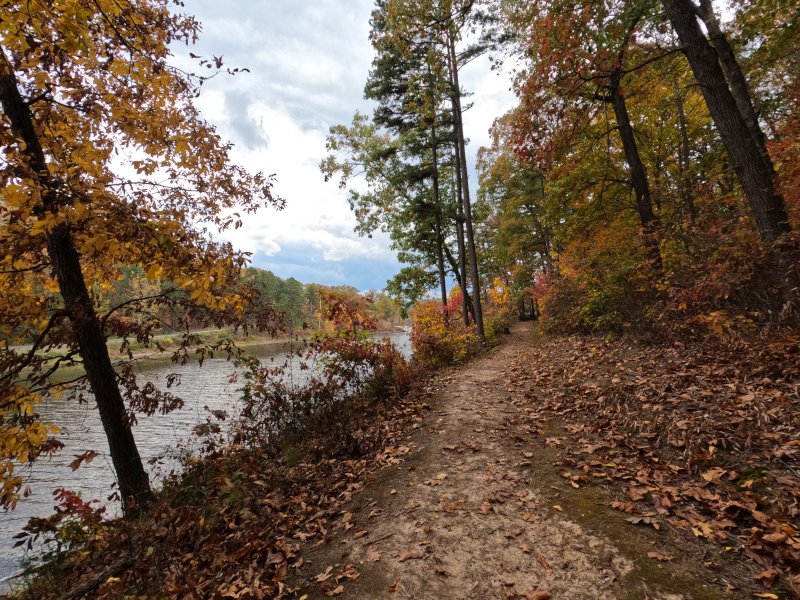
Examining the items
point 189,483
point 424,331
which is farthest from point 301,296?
point 189,483

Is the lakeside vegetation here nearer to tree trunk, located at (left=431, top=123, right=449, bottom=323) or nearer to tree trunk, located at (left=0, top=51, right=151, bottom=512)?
tree trunk, located at (left=0, top=51, right=151, bottom=512)

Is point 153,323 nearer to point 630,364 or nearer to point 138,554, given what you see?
point 138,554

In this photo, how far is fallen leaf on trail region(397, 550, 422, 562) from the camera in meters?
3.36

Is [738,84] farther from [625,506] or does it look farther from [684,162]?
[684,162]

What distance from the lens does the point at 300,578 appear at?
3.40 m

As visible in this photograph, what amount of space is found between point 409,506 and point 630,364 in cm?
523

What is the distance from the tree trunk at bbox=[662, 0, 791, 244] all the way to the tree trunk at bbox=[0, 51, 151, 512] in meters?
8.77

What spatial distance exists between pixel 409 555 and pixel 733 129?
7.56 meters

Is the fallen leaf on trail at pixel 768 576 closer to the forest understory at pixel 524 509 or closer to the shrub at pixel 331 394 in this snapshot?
the forest understory at pixel 524 509

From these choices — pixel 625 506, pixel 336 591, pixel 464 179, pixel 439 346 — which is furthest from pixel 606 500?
pixel 464 179

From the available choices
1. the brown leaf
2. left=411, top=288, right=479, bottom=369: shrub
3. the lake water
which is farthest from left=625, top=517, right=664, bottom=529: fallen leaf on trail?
left=411, top=288, right=479, bottom=369: shrub

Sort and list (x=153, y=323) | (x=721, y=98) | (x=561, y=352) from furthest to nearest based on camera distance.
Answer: (x=561, y=352), (x=721, y=98), (x=153, y=323)

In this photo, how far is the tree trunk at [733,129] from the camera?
5652mm

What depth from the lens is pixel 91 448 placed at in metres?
10.6
